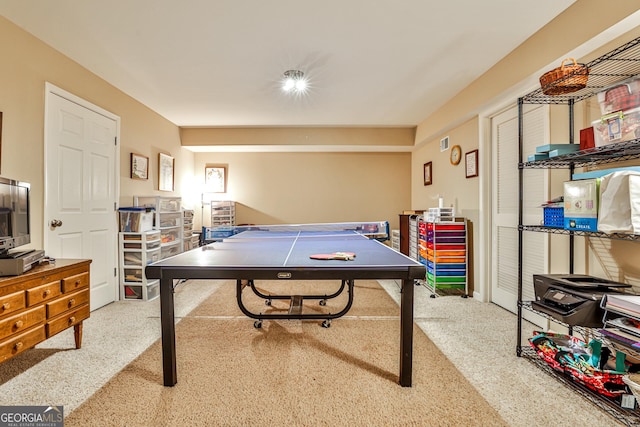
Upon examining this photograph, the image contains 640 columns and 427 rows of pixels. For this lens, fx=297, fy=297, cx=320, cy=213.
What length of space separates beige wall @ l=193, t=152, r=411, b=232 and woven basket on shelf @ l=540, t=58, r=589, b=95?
13.3 feet

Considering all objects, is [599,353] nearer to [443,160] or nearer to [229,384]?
[229,384]

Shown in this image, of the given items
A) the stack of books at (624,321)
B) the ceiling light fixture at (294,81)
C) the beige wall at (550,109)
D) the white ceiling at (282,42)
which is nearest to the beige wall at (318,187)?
the beige wall at (550,109)

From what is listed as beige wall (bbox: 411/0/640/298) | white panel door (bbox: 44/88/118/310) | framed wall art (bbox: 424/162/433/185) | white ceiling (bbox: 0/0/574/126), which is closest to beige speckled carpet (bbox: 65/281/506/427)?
beige wall (bbox: 411/0/640/298)

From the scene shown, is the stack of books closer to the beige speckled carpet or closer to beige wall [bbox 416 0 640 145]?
the beige speckled carpet

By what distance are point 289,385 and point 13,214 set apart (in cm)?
211

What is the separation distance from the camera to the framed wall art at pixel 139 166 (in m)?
3.82

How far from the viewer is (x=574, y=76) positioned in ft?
5.77

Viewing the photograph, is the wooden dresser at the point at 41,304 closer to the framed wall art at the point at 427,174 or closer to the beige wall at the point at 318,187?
the beige wall at the point at 318,187

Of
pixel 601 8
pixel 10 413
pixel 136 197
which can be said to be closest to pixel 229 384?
pixel 10 413

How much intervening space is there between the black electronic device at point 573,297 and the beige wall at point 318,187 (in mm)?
4012

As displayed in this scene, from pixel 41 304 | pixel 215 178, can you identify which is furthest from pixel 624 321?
pixel 215 178

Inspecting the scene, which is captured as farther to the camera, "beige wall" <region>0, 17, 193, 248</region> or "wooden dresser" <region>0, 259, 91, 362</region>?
"beige wall" <region>0, 17, 193, 248</region>

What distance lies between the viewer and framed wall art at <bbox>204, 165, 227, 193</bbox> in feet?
19.0

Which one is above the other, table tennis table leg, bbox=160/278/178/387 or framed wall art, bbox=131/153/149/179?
framed wall art, bbox=131/153/149/179
